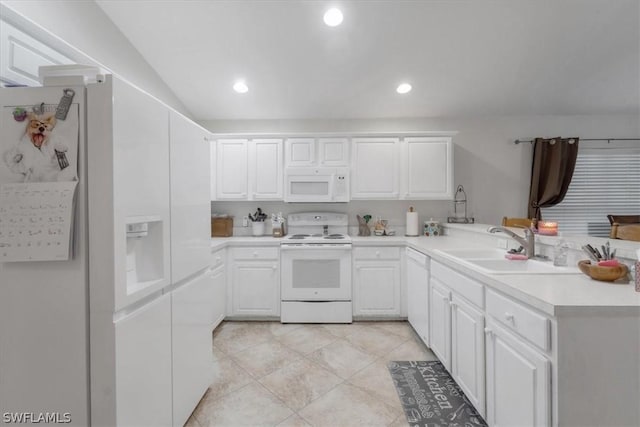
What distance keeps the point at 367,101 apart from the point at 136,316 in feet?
10.3

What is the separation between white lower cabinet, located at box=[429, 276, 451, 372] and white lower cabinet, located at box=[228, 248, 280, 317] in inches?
63.2

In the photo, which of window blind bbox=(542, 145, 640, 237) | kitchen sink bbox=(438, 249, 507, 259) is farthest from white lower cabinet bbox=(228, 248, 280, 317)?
window blind bbox=(542, 145, 640, 237)

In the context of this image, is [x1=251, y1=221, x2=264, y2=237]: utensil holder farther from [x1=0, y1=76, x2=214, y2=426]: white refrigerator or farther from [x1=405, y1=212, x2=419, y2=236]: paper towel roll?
[x1=0, y1=76, x2=214, y2=426]: white refrigerator

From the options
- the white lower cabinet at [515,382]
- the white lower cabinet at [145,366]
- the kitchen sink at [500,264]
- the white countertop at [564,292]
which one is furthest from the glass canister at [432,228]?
the white lower cabinet at [145,366]

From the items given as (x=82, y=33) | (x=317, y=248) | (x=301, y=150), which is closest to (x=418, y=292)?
(x=317, y=248)

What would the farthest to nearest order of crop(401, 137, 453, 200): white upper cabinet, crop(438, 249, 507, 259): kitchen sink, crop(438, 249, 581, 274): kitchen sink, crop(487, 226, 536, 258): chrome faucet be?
crop(401, 137, 453, 200): white upper cabinet < crop(438, 249, 507, 259): kitchen sink < crop(487, 226, 536, 258): chrome faucet < crop(438, 249, 581, 274): kitchen sink

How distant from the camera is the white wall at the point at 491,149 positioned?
140 inches

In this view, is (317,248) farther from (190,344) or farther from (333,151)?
(190,344)

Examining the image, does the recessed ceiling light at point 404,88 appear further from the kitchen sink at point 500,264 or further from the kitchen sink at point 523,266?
the kitchen sink at point 523,266

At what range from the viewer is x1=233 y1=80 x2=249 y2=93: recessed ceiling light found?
3058 millimetres

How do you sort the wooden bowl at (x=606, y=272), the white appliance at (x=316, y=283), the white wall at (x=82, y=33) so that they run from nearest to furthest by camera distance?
the wooden bowl at (x=606, y=272), the white wall at (x=82, y=33), the white appliance at (x=316, y=283)

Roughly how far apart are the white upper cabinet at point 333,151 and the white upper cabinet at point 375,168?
0.10 metres

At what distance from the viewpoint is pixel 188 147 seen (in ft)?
5.13

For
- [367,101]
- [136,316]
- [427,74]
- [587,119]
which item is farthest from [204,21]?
[587,119]
